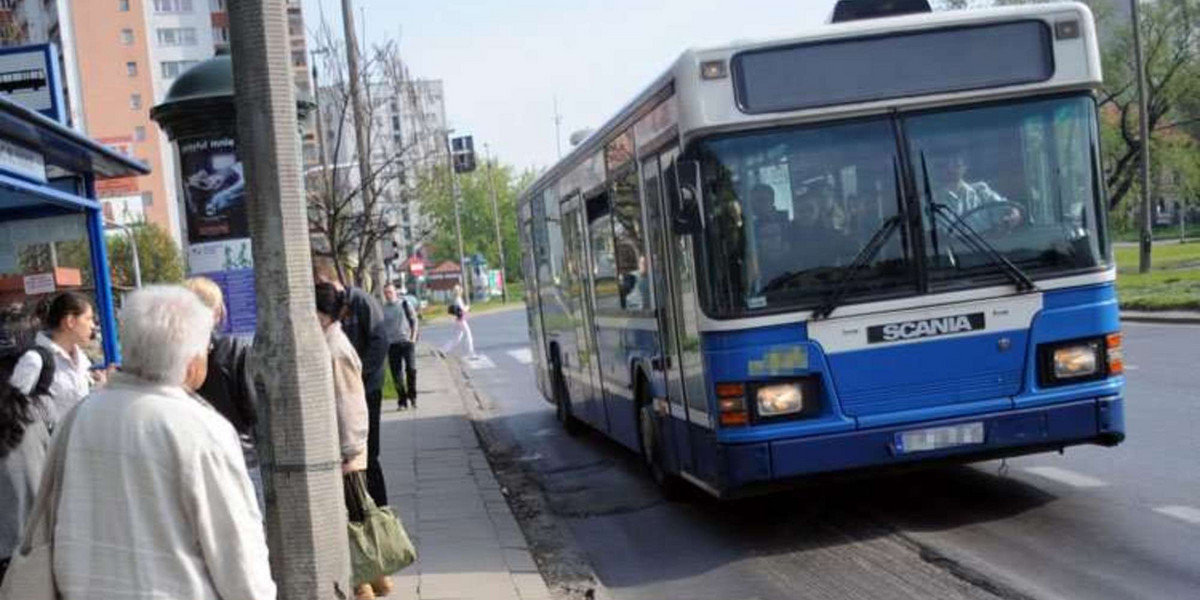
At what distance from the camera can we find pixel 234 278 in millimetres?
9422

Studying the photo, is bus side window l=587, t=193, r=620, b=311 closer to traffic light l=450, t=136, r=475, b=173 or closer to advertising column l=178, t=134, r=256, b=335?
advertising column l=178, t=134, r=256, b=335

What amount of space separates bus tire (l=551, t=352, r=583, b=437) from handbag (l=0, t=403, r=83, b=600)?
37.8ft

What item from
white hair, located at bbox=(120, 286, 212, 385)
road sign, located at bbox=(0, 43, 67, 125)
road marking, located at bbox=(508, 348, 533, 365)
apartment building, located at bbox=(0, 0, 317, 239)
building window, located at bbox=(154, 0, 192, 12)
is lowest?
road marking, located at bbox=(508, 348, 533, 365)

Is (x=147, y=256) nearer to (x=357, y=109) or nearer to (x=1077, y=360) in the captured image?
(x=357, y=109)

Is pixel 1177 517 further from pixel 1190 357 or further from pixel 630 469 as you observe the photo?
pixel 1190 357

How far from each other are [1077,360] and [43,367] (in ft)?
18.9

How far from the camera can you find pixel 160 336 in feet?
11.7

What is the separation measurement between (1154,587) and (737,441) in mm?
2397

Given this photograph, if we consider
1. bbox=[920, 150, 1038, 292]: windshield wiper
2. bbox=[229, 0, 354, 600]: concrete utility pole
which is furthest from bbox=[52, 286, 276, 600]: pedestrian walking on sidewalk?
bbox=[920, 150, 1038, 292]: windshield wiper

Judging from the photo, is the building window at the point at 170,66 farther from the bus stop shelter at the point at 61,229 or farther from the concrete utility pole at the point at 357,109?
the bus stop shelter at the point at 61,229

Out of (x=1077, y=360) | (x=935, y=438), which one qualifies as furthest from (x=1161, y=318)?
(x=935, y=438)

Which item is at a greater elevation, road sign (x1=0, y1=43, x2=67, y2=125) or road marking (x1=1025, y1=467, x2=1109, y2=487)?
road sign (x1=0, y1=43, x2=67, y2=125)

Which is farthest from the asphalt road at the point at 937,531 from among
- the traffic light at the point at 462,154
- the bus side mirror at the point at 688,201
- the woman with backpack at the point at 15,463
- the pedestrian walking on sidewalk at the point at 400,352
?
the traffic light at the point at 462,154

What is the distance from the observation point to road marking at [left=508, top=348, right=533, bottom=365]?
2965cm
